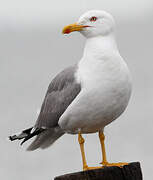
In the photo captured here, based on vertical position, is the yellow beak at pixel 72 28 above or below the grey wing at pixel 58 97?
above

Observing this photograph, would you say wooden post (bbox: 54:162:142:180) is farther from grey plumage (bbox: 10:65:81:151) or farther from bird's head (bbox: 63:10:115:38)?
bird's head (bbox: 63:10:115:38)

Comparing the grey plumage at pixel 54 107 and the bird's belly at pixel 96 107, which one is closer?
the bird's belly at pixel 96 107

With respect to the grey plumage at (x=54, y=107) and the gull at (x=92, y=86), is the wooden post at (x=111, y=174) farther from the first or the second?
the grey plumage at (x=54, y=107)

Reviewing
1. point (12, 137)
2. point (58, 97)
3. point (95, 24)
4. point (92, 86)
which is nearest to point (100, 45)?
point (95, 24)

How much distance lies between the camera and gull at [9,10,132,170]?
687 centimetres

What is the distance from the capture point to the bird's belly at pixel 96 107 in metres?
6.85

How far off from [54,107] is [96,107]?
3.11 ft

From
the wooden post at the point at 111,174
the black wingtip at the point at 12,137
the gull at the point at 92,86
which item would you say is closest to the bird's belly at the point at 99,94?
the gull at the point at 92,86

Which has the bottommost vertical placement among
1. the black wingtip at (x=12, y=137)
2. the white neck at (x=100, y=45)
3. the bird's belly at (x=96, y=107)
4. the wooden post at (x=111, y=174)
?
the wooden post at (x=111, y=174)

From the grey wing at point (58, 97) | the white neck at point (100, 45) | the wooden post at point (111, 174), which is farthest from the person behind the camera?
the grey wing at point (58, 97)

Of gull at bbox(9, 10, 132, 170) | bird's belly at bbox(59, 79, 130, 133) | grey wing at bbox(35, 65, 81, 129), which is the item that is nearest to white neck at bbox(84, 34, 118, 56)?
gull at bbox(9, 10, 132, 170)

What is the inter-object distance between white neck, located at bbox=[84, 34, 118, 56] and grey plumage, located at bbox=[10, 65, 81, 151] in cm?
37

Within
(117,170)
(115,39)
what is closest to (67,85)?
(115,39)

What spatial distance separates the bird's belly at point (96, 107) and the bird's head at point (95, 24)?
0.89 meters
